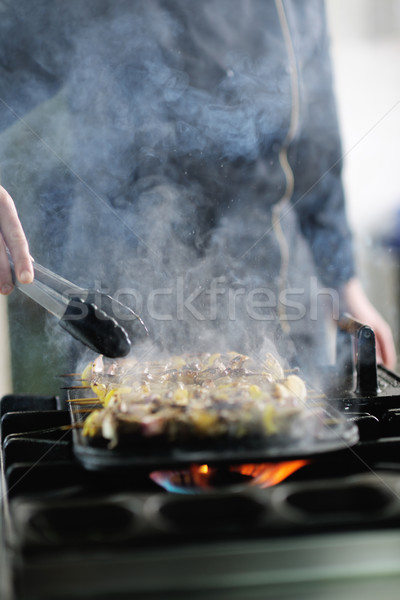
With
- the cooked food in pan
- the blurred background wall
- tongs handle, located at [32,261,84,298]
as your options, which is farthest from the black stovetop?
the blurred background wall

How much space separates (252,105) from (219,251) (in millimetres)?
653

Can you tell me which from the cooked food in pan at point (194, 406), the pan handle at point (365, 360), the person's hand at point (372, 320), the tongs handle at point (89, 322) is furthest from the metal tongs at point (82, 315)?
the person's hand at point (372, 320)

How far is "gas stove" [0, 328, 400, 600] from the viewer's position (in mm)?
834

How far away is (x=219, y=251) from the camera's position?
2355 millimetres

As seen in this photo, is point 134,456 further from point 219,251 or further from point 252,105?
point 252,105

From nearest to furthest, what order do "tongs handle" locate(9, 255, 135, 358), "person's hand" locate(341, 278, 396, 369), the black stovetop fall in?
the black stovetop < "tongs handle" locate(9, 255, 135, 358) < "person's hand" locate(341, 278, 396, 369)

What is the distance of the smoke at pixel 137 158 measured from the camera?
7.45ft

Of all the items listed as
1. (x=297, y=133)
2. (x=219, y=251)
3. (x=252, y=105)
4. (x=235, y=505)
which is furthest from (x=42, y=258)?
(x=235, y=505)

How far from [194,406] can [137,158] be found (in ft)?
4.39

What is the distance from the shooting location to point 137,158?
2318 millimetres

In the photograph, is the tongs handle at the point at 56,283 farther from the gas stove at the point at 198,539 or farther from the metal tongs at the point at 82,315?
the gas stove at the point at 198,539

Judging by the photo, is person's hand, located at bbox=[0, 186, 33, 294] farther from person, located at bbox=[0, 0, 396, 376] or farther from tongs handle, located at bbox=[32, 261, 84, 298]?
person, located at bbox=[0, 0, 396, 376]

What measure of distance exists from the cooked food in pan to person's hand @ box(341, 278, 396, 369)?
66 centimetres

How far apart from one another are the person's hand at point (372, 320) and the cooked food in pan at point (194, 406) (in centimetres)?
66
